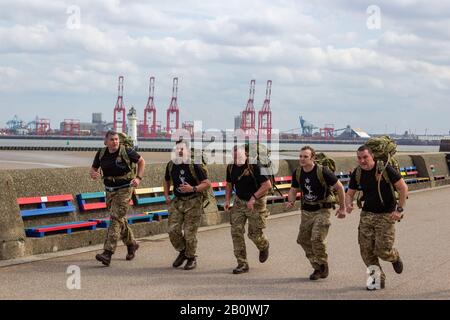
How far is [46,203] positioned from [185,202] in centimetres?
246

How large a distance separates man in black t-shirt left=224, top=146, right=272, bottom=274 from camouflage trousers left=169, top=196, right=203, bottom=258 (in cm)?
49

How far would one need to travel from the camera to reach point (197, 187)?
354 inches

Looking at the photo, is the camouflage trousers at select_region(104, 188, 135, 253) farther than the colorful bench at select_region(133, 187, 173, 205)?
No

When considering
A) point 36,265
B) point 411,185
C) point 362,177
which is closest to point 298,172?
point 362,177

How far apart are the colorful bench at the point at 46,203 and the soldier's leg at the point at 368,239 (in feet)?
15.1

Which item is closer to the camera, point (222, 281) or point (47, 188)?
point (222, 281)

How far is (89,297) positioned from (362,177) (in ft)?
10.3

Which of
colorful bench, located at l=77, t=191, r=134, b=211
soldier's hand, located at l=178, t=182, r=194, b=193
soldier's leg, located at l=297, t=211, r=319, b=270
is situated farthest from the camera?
colorful bench, located at l=77, t=191, r=134, b=211

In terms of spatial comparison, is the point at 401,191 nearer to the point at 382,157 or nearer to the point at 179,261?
the point at 382,157

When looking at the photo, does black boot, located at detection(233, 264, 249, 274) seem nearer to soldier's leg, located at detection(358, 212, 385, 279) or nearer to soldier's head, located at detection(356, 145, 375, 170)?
soldier's leg, located at detection(358, 212, 385, 279)

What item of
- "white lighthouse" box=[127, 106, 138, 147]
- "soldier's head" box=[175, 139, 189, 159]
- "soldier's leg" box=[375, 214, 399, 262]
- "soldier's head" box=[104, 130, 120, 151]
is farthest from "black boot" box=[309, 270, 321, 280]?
"white lighthouse" box=[127, 106, 138, 147]

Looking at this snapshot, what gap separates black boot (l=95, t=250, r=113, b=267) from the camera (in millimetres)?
8852

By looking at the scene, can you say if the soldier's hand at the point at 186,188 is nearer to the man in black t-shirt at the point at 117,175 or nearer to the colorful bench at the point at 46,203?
the man in black t-shirt at the point at 117,175
